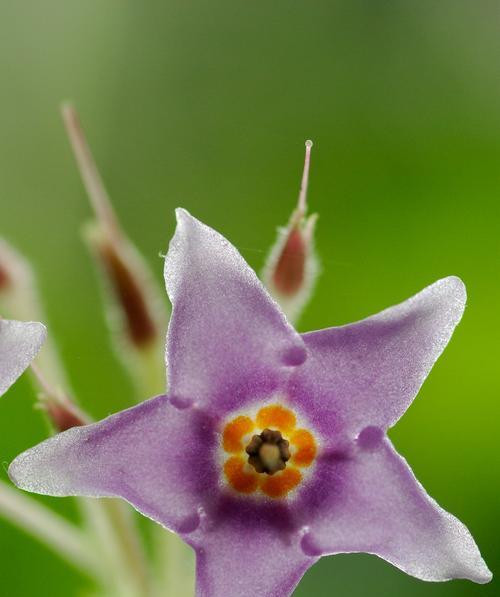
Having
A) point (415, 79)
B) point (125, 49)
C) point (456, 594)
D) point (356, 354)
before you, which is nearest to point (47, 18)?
point (125, 49)

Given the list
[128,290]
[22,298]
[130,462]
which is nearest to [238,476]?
[130,462]

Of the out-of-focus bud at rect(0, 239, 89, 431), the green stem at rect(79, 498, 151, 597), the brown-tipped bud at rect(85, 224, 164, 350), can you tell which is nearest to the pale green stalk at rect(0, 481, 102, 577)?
the green stem at rect(79, 498, 151, 597)

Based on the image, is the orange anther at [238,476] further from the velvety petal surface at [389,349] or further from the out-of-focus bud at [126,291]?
the out-of-focus bud at [126,291]

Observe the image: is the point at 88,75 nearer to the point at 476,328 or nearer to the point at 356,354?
the point at 476,328

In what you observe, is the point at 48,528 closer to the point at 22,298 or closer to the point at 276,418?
the point at 22,298

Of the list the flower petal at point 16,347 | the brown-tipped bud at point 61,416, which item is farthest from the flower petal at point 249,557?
the flower petal at point 16,347

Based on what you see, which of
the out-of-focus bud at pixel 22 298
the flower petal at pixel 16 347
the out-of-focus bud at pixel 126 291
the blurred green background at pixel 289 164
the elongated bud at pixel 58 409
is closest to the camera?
the flower petal at pixel 16 347

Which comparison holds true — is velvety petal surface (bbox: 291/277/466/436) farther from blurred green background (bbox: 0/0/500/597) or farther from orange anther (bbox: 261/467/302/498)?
blurred green background (bbox: 0/0/500/597)
